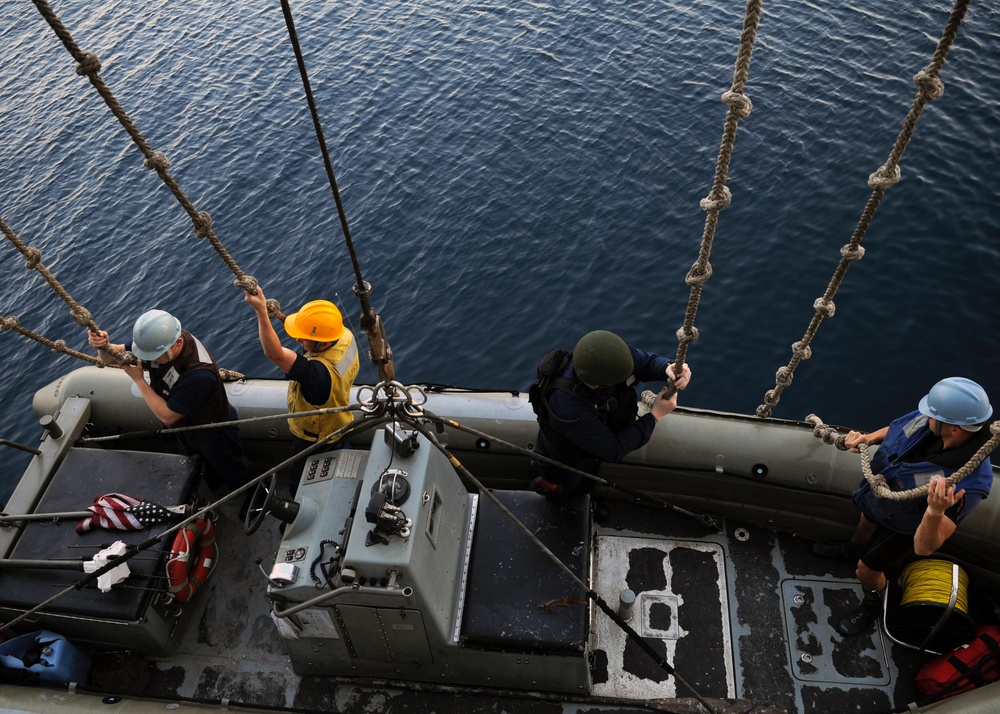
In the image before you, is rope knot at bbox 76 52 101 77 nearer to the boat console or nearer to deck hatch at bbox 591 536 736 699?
the boat console

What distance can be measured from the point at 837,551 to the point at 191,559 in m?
4.60

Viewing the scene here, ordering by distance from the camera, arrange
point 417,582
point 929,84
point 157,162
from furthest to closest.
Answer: point 157,162 < point 417,582 < point 929,84

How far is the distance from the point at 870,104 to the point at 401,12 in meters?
11.9

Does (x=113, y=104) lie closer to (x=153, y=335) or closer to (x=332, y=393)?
(x=153, y=335)

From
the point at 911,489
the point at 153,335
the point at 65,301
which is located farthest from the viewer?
the point at 65,301

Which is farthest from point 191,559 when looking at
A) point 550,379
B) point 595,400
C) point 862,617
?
Result: point 862,617

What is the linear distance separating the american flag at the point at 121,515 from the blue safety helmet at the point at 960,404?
15.8 ft

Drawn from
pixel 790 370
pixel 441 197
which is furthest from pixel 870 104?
pixel 790 370

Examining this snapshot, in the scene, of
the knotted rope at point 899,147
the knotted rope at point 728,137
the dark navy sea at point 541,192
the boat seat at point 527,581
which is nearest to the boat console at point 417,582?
the boat seat at point 527,581

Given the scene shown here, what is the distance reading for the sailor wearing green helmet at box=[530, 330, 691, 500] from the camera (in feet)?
14.4

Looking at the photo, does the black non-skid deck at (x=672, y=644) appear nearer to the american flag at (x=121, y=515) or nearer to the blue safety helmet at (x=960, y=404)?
the american flag at (x=121, y=515)

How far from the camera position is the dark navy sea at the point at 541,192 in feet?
33.6

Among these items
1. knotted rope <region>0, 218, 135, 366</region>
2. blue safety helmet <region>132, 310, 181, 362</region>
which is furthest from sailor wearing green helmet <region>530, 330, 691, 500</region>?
knotted rope <region>0, 218, 135, 366</region>

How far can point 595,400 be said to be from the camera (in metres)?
4.76
